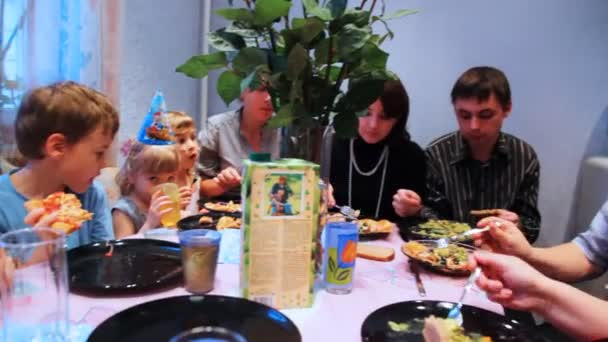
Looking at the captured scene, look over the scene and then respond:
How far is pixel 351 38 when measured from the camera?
3.03 ft

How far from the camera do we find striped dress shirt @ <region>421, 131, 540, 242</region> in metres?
2.06

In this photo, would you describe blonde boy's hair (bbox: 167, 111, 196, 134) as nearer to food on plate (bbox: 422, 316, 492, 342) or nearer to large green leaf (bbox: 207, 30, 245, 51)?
large green leaf (bbox: 207, 30, 245, 51)

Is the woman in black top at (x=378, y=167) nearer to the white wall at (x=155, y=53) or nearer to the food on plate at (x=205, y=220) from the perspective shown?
the food on plate at (x=205, y=220)

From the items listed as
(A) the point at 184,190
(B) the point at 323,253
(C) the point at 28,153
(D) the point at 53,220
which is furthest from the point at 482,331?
(C) the point at 28,153

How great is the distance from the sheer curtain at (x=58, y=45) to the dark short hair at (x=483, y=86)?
1.69 m

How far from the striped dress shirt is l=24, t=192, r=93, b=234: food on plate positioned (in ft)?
4.76

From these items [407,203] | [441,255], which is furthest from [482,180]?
[441,255]

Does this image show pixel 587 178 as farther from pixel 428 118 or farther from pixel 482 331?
pixel 482 331

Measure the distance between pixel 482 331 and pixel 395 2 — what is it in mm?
2211

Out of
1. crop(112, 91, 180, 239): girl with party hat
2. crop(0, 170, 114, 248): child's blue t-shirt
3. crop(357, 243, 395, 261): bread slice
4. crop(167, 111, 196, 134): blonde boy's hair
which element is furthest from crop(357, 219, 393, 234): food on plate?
crop(167, 111, 196, 134): blonde boy's hair

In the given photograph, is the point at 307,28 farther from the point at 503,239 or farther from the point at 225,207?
the point at 225,207

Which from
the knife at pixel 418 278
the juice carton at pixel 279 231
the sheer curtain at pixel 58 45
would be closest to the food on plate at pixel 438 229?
the knife at pixel 418 278

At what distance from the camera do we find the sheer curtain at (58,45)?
Result: 1.81m

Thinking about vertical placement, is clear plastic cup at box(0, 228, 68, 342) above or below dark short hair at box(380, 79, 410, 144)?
below
